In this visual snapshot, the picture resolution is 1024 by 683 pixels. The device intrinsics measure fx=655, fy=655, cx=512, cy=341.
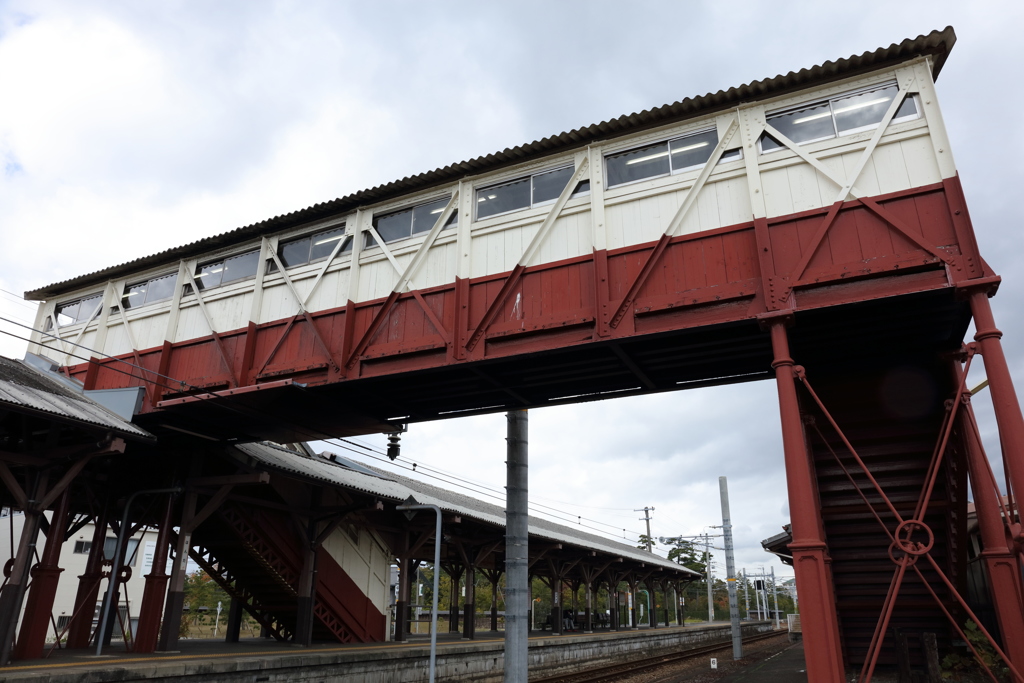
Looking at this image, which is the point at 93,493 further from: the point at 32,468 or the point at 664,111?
the point at 664,111

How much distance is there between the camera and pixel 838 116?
380 inches

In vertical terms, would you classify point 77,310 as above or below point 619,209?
→ above

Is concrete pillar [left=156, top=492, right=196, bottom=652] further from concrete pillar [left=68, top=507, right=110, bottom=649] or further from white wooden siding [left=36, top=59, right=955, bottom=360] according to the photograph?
white wooden siding [left=36, top=59, right=955, bottom=360]

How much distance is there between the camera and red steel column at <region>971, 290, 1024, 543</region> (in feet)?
23.5

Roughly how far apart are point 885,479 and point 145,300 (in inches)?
633

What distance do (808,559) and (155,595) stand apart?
44.9ft

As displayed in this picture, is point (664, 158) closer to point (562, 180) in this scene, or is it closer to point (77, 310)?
point (562, 180)

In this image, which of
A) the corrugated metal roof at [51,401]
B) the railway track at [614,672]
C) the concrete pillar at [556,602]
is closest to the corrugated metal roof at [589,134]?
the corrugated metal roof at [51,401]

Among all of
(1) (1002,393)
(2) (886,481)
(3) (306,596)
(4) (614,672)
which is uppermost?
(1) (1002,393)

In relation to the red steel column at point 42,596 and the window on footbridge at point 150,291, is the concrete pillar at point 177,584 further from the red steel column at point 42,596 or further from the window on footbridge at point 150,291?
the window on footbridge at point 150,291

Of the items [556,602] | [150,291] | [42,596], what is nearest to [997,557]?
[42,596]

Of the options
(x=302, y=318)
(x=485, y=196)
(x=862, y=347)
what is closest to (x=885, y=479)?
(x=862, y=347)

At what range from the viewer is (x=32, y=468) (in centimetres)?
1219

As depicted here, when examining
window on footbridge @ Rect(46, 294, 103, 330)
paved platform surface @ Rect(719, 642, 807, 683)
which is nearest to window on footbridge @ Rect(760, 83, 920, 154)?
paved platform surface @ Rect(719, 642, 807, 683)
